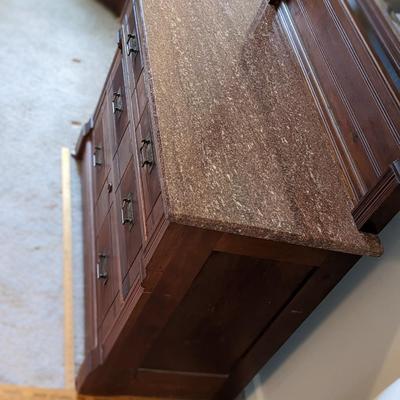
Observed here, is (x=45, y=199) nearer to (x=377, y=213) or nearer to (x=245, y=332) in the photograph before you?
(x=245, y=332)

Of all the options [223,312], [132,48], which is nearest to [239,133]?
[223,312]

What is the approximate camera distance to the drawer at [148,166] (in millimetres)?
1371

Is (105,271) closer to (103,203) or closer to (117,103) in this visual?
(103,203)

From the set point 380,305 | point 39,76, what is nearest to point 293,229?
point 380,305

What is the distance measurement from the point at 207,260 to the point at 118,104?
2.60ft

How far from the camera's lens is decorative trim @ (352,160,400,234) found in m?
1.20

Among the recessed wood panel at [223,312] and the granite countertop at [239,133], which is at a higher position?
the granite countertop at [239,133]

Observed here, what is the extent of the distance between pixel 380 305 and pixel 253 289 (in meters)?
0.30

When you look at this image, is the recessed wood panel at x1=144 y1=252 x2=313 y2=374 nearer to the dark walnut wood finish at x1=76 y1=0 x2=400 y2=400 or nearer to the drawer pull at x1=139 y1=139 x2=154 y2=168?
the dark walnut wood finish at x1=76 y1=0 x2=400 y2=400

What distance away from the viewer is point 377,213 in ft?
4.12

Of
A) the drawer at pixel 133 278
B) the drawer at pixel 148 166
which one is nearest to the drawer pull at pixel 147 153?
the drawer at pixel 148 166

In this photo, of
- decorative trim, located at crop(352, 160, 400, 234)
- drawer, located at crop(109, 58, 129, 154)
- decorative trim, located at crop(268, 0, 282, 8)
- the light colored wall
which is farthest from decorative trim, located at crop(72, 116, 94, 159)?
decorative trim, located at crop(352, 160, 400, 234)

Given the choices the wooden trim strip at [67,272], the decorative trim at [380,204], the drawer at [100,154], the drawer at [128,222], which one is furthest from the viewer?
the drawer at [100,154]

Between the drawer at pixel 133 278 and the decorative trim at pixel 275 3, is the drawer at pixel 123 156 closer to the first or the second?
the drawer at pixel 133 278
